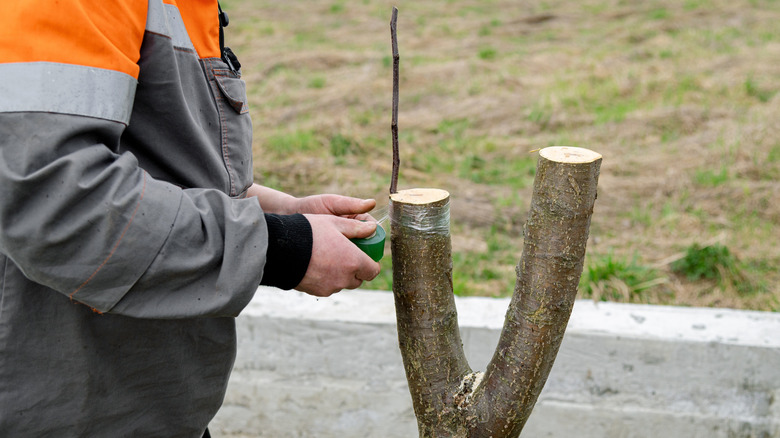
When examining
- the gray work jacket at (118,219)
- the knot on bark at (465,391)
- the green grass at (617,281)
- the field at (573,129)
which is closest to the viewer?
the gray work jacket at (118,219)

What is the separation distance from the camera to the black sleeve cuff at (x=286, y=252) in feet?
3.96

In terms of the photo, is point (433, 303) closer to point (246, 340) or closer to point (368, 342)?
point (368, 342)

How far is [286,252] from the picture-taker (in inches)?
47.6

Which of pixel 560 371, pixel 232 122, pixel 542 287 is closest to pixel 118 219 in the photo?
pixel 232 122

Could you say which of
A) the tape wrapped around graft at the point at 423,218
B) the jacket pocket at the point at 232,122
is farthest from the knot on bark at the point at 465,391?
the jacket pocket at the point at 232,122

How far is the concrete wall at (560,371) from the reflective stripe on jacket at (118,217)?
1305 millimetres

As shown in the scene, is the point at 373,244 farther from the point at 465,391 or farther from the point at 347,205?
the point at 465,391

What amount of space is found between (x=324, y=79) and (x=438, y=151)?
2.72 meters

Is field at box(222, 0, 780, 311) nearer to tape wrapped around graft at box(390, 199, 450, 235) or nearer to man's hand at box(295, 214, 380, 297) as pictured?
tape wrapped around graft at box(390, 199, 450, 235)

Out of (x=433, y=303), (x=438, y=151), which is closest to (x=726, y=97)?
(x=438, y=151)

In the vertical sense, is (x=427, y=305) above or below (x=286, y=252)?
below

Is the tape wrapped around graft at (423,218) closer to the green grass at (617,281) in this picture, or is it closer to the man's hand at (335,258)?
the man's hand at (335,258)

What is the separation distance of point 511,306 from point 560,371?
4.19 ft

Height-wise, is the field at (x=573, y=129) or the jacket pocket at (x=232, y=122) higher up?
the jacket pocket at (x=232, y=122)
